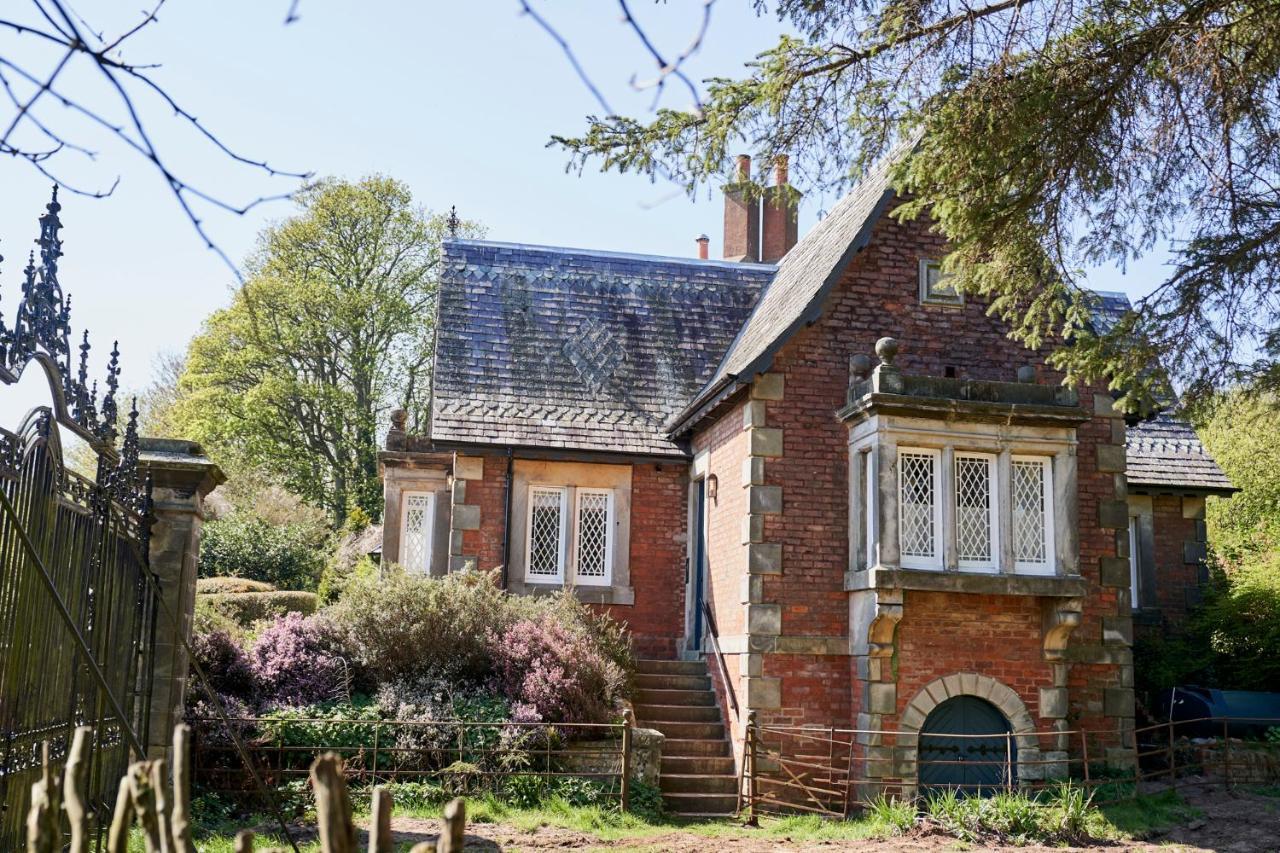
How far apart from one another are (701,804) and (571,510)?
16.5 feet

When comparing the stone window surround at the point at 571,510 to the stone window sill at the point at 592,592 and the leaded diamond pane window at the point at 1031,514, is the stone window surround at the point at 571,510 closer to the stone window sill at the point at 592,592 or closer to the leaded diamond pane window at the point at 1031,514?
the stone window sill at the point at 592,592

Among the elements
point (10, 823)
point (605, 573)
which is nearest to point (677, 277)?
point (605, 573)

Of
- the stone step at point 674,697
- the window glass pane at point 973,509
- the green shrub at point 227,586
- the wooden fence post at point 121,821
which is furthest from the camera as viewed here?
the green shrub at point 227,586

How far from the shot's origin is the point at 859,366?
14828mm

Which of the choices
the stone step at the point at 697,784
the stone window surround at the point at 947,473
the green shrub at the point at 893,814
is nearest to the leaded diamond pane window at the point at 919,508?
the stone window surround at the point at 947,473

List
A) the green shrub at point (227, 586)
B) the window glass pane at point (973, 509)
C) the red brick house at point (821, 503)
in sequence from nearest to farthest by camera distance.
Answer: the red brick house at point (821, 503) → the window glass pane at point (973, 509) → the green shrub at point (227, 586)

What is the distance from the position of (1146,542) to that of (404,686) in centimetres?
1194

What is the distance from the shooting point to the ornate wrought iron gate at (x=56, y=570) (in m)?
6.09

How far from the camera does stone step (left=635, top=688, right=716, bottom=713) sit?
51.3 ft

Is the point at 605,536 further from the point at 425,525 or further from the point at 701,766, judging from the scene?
the point at 701,766

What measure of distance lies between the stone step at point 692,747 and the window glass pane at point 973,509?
3.67m

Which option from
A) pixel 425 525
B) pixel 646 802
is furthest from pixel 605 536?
pixel 646 802

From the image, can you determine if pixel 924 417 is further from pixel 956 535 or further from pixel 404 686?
pixel 404 686

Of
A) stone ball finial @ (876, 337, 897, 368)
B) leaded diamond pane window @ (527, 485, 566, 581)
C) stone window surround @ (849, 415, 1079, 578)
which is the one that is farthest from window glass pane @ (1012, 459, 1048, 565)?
leaded diamond pane window @ (527, 485, 566, 581)
